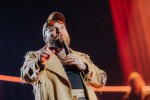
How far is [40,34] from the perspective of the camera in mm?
2367

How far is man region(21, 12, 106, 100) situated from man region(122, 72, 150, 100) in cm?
74

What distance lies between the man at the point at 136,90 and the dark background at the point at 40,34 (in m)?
0.08

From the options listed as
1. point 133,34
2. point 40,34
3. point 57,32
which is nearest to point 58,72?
point 57,32

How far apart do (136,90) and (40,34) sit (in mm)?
902

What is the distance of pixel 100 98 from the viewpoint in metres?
2.55

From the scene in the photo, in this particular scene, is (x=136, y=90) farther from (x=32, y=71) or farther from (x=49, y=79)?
(x=32, y=71)

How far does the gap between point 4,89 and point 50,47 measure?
1.70 ft

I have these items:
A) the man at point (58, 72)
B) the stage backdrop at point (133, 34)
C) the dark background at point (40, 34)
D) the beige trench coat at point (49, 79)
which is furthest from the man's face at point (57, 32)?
the stage backdrop at point (133, 34)

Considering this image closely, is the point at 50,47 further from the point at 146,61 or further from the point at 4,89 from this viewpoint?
the point at 146,61

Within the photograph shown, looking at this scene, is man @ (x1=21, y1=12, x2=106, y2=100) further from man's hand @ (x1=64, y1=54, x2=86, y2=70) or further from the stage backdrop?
the stage backdrop

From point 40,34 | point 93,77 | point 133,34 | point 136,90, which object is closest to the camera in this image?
point 93,77

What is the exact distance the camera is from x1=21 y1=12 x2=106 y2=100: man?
1.70 m

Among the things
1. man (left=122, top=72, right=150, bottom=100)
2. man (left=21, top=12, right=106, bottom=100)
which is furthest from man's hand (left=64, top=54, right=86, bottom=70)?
man (left=122, top=72, right=150, bottom=100)

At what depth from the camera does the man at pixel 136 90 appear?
8.52ft
